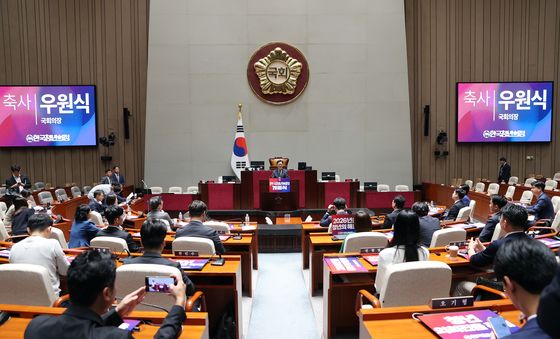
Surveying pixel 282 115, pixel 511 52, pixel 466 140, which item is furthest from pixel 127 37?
pixel 511 52

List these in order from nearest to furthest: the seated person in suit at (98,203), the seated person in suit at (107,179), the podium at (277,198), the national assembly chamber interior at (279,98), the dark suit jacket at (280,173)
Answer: the seated person in suit at (98,203) → the podium at (277,198) → the dark suit jacket at (280,173) → the seated person in suit at (107,179) → the national assembly chamber interior at (279,98)

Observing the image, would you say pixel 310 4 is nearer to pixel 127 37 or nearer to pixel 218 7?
pixel 218 7

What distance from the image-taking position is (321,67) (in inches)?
465

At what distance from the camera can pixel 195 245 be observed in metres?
3.68

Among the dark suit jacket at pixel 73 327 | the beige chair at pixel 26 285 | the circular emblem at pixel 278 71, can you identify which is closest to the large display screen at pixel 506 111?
the circular emblem at pixel 278 71

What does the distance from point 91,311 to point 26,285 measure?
4.42 feet

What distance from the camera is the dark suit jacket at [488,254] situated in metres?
2.85

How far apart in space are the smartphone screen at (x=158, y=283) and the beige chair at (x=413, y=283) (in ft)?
4.11

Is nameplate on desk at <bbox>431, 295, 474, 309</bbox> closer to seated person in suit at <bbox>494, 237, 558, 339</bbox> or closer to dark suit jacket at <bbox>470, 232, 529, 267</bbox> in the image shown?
seated person in suit at <bbox>494, 237, 558, 339</bbox>

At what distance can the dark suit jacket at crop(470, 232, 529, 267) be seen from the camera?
285cm

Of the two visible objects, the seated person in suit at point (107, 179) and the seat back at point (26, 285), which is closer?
the seat back at point (26, 285)

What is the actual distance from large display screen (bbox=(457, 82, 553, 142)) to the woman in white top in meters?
10.7

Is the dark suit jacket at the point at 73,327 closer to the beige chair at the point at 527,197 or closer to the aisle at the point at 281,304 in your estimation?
the aisle at the point at 281,304

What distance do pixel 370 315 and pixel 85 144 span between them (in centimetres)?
1198
